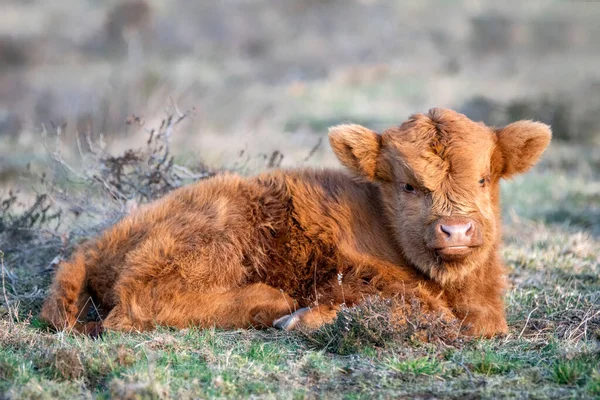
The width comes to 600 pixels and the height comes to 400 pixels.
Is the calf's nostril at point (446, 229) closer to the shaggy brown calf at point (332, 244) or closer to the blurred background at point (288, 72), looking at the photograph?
the shaggy brown calf at point (332, 244)

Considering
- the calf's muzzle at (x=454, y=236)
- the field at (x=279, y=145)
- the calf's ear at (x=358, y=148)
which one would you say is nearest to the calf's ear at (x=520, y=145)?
the calf's muzzle at (x=454, y=236)

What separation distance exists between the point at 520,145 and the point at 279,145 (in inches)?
393

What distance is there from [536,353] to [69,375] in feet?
9.97

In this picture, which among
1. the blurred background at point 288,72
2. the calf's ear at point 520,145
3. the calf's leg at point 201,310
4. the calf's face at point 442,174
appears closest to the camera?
the calf's face at point 442,174

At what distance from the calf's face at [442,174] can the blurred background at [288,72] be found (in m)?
2.93

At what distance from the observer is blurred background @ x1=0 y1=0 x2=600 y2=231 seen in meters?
16.5

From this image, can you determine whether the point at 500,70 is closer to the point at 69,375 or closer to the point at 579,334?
the point at 579,334

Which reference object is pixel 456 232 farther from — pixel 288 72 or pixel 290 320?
pixel 288 72

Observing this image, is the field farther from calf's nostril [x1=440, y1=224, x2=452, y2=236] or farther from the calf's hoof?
calf's nostril [x1=440, y1=224, x2=452, y2=236]

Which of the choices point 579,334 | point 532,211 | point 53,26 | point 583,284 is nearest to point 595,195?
point 532,211

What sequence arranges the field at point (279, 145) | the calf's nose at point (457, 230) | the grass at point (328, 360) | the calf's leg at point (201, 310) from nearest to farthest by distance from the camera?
1. the grass at point (328, 360)
2. the field at point (279, 145)
3. the calf's nose at point (457, 230)
4. the calf's leg at point (201, 310)

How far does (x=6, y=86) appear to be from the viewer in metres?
24.5

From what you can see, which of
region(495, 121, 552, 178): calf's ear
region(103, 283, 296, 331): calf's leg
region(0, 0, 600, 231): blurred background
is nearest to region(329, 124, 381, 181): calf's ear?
region(495, 121, 552, 178): calf's ear

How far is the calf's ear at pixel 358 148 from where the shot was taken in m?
6.37
